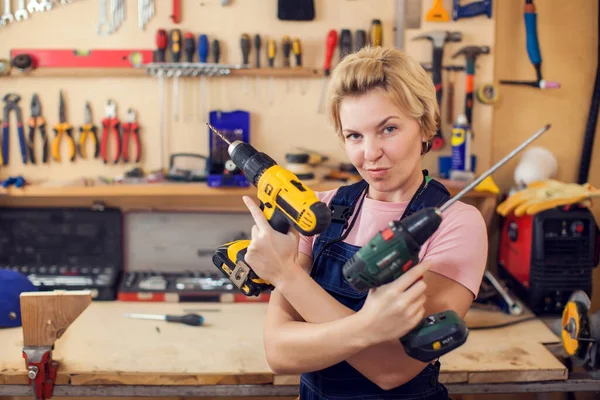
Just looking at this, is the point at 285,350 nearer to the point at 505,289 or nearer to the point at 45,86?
the point at 505,289

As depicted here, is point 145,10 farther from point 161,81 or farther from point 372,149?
point 372,149

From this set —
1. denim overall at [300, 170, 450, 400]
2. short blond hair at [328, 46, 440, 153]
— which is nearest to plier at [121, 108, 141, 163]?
denim overall at [300, 170, 450, 400]

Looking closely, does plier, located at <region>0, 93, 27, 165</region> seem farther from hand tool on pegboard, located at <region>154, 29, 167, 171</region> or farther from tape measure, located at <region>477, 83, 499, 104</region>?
tape measure, located at <region>477, 83, 499, 104</region>

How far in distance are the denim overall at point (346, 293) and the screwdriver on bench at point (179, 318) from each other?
2.88 feet

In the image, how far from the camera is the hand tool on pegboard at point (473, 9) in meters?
2.56

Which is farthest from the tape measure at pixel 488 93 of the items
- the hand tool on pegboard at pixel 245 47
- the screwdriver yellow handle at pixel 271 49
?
the hand tool on pegboard at pixel 245 47

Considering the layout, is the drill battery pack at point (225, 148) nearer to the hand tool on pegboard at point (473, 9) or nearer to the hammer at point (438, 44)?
the hammer at point (438, 44)

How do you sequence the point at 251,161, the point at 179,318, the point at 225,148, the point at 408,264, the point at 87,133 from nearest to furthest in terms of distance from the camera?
1. the point at 408,264
2. the point at 251,161
3. the point at 179,318
4. the point at 225,148
5. the point at 87,133

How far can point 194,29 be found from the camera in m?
2.62

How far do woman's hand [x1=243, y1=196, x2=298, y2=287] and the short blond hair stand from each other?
0.29 metres

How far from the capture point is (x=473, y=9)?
2.56 metres

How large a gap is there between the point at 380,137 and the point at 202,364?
3.33ft

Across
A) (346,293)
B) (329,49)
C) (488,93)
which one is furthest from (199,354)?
(488,93)

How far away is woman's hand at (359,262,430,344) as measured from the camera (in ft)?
3.25
